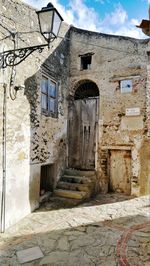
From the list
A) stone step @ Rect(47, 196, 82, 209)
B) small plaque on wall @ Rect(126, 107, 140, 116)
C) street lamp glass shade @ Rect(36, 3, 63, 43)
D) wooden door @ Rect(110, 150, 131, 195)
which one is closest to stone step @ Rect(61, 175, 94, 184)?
stone step @ Rect(47, 196, 82, 209)

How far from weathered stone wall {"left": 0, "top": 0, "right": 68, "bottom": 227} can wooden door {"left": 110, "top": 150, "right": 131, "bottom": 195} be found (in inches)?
89.5

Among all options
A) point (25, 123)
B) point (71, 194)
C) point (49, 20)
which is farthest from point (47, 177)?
point (49, 20)

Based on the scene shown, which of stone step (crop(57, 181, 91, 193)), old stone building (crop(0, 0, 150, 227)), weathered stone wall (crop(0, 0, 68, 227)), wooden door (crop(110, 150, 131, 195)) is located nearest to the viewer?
weathered stone wall (crop(0, 0, 68, 227))

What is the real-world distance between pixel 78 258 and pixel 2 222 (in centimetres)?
205

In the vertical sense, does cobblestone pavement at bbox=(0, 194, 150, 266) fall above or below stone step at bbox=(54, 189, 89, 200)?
below

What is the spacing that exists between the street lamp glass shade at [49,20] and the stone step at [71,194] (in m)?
Answer: 4.85

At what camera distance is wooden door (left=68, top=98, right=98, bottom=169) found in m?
8.36

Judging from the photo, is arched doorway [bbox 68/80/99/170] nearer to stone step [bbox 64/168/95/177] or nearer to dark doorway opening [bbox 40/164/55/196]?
stone step [bbox 64/168/95/177]

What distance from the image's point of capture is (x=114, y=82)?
314 inches

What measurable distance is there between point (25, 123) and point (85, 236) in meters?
3.19

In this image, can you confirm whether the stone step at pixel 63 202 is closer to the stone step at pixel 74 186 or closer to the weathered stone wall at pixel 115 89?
the stone step at pixel 74 186

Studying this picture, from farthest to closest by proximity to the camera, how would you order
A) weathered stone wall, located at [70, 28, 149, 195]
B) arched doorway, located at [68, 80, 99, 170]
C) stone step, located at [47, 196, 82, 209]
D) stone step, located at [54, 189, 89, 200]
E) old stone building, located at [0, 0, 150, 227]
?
arched doorway, located at [68, 80, 99, 170], weathered stone wall, located at [70, 28, 149, 195], stone step, located at [54, 189, 89, 200], stone step, located at [47, 196, 82, 209], old stone building, located at [0, 0, 150, 227]

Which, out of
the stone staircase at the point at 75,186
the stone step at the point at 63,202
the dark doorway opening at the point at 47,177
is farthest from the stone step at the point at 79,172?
the stone step at the point at 63,202

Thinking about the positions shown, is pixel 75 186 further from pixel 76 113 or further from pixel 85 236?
pixel 76 113
